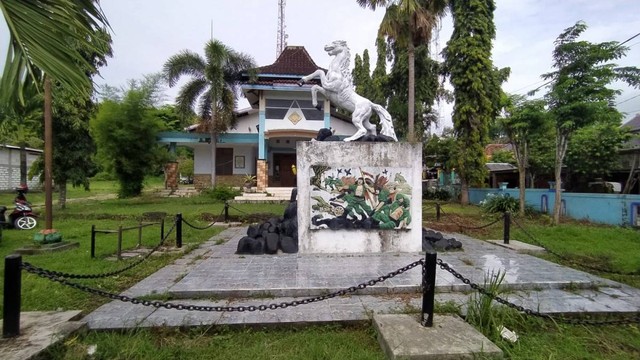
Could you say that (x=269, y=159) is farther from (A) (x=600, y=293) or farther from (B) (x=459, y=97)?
(A) (x=600, y=293)

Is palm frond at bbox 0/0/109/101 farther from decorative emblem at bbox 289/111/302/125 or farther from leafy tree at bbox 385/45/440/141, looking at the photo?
leafy tree at bbox 385/45/440/141

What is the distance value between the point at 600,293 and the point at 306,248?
4.54 metres

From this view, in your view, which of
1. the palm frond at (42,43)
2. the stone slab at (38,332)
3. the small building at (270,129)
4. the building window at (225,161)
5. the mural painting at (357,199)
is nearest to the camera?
the palm frond at (42,43)

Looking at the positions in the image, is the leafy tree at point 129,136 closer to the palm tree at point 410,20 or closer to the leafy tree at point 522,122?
the palm tree at point 410,20

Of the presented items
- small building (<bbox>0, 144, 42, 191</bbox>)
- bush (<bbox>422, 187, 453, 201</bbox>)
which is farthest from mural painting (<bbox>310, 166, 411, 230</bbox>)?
small building (<bbox>0, 144, 42, 191</bbox>)

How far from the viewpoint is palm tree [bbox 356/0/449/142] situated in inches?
598

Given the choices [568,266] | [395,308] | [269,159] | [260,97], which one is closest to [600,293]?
[568,266]

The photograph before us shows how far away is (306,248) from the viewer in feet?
22.2

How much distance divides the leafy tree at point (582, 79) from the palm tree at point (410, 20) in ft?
19.9

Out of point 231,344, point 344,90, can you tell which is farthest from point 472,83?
point 231,344

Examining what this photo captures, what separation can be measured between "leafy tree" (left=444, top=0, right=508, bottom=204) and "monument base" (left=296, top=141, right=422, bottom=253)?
1353cm

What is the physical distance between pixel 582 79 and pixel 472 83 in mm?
8609

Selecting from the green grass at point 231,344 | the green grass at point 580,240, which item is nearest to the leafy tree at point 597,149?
the green grass at point 580,240

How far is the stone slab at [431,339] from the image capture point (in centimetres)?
297
